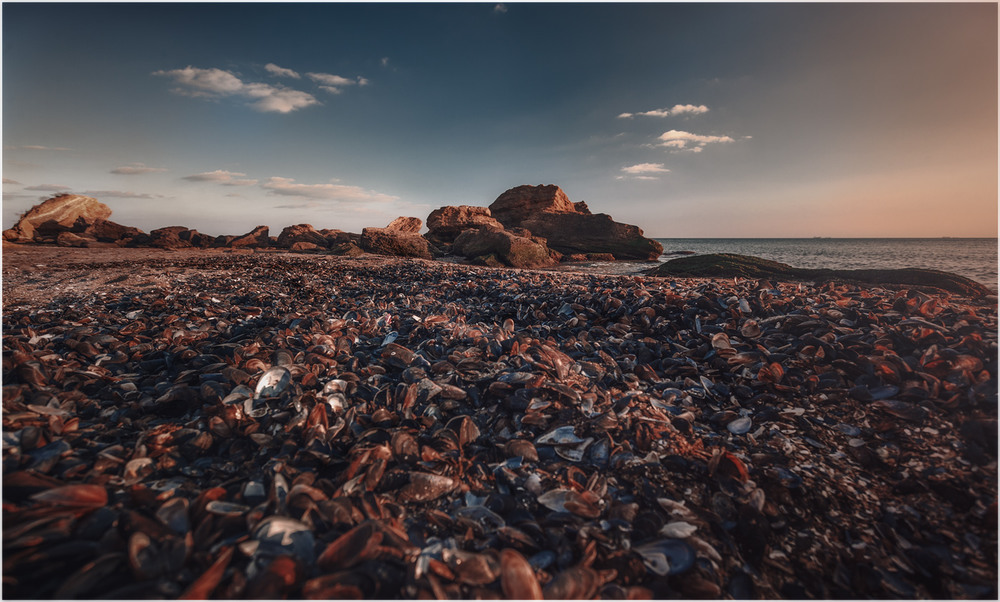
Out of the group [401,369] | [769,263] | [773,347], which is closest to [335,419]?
[401,369]

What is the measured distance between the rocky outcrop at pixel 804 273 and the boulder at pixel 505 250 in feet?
23.1

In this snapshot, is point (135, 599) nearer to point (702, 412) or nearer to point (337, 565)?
Result: point (337, 565)

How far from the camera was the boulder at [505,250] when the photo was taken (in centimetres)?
1733

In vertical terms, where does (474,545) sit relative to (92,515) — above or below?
below

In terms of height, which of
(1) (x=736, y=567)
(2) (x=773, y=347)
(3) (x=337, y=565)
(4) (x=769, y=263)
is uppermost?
(4) (x=769, y=263)

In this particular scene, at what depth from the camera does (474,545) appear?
1449mm

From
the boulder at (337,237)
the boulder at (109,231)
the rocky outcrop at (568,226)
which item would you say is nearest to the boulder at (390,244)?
the boulder at (337,237)

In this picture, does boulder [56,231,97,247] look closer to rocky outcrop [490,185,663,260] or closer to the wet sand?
the wet sand

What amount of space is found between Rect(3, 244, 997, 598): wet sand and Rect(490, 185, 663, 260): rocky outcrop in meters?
24.8

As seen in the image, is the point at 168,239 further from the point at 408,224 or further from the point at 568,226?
the point at 568,226

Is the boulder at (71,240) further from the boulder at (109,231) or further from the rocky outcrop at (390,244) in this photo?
the rocky outcrop at (390,244)

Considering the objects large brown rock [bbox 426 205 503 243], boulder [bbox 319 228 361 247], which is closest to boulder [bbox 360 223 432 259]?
boulder [bbox 319 228 361 247]

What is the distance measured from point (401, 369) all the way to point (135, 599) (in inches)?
69.5

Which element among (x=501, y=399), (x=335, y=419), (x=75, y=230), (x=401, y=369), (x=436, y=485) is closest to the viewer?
(x=436, y=485)
